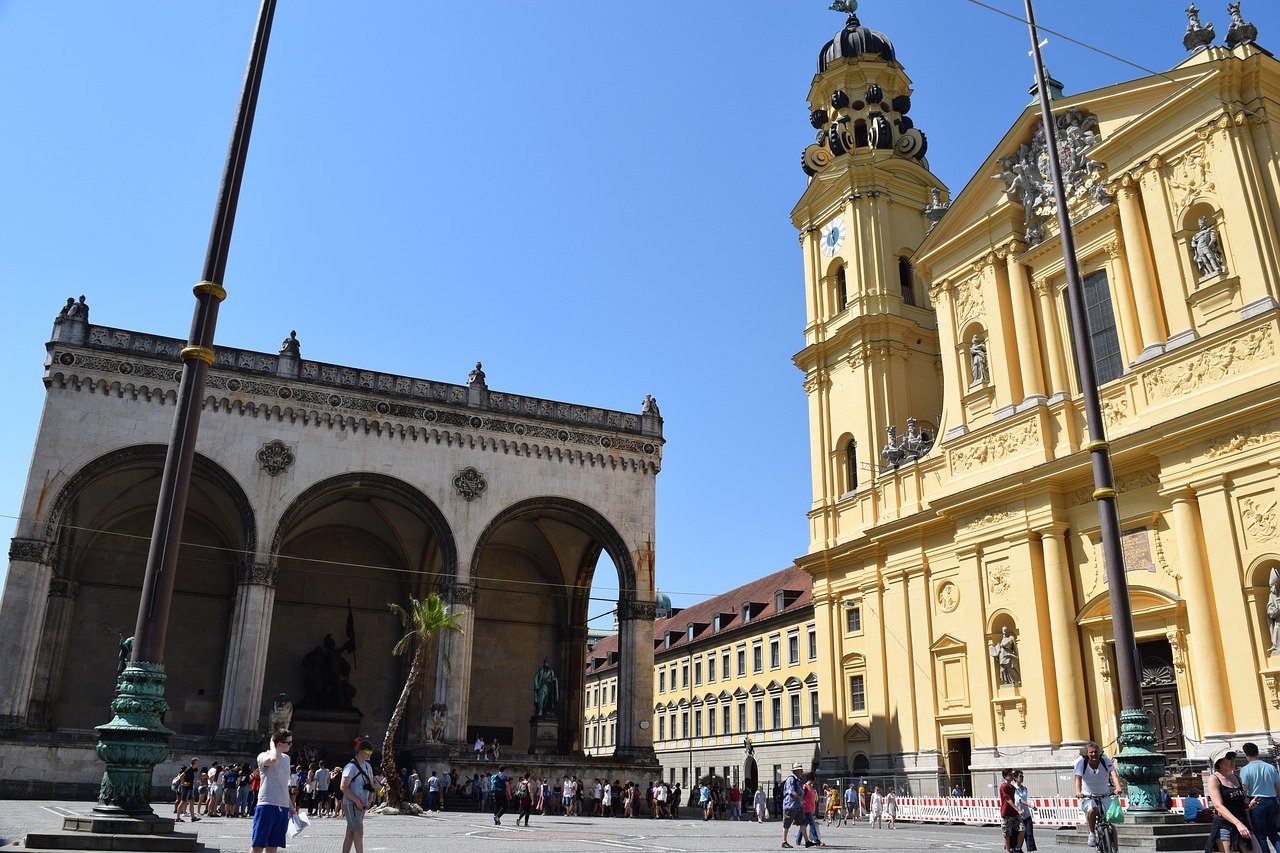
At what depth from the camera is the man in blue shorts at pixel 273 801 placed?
812 cm

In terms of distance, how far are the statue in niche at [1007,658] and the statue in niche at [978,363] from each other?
7.67m

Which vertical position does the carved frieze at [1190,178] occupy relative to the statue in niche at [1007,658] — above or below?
above

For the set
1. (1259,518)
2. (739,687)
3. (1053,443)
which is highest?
(1053,443)

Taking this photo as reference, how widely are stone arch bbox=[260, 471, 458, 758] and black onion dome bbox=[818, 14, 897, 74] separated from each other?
Result: 26.4m

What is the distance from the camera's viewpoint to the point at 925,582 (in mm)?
30641

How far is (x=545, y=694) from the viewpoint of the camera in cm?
3453

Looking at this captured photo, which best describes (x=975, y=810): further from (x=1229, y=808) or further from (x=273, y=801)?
(x=273, y=801)

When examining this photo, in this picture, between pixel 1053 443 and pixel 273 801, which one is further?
pixel 1053 443

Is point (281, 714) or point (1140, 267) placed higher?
point (1140, 267)

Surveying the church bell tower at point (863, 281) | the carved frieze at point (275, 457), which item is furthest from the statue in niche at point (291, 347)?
the church bell tower at point (863, 281)

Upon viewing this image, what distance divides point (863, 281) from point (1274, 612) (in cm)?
1949

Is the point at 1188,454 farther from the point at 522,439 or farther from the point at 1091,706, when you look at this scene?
the point at 522,439

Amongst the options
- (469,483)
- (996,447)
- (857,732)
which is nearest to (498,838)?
(469,483)

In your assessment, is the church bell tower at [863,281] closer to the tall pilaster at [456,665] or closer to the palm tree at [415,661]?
the tall pilaster at [456,665]
